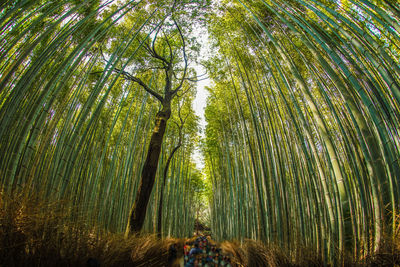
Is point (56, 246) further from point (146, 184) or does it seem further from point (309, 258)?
point (309, 258)

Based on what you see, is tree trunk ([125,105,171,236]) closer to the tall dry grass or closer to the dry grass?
the dry grass

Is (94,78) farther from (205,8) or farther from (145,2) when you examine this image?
(205,8)

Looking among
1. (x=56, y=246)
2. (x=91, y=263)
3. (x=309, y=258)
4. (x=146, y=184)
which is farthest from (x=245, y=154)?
(x=56, y=246)

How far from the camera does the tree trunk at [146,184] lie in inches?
124

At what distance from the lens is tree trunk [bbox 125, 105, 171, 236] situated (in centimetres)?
315

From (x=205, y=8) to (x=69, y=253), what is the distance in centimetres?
475

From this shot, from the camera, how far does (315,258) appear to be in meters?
1.89

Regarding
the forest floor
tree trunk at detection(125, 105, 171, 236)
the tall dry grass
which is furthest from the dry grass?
the tall dry grass

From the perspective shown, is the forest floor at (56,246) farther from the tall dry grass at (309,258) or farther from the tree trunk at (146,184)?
the tree trunk at (146,184)

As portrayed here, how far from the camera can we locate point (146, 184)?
131 inches

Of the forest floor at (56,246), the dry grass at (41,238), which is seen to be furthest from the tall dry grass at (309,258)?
the dry grass at (41,238)

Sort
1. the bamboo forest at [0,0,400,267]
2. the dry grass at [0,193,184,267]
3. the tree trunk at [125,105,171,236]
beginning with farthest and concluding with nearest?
the tree trunk at [125,105,171,236] < the bamboo forest at [0,0,400,267] < the dry grass at [0,193,184,267]

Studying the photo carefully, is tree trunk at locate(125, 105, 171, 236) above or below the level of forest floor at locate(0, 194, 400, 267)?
above

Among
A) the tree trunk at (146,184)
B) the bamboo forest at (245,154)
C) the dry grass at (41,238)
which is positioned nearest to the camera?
the dry grass at (41,238)
